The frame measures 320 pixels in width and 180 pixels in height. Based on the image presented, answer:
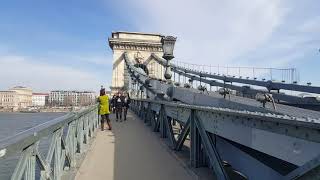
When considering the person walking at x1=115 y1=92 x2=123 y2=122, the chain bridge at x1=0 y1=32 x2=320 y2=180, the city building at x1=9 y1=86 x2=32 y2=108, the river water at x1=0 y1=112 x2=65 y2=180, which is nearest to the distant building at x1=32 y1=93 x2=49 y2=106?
the city building at x1=9 y1=86 x2=32 y2=108

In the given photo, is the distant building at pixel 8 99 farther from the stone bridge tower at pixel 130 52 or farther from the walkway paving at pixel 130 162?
the walkway paving at pixel 130 162

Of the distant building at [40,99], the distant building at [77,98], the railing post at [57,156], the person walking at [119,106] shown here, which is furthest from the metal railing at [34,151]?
the distant building at [40,99]

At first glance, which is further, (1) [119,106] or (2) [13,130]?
(2) [13,130]

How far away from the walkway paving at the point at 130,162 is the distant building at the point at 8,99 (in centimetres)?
9892

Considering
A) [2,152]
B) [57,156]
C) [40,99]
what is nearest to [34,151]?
[2,152]

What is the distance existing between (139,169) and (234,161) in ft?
7.63

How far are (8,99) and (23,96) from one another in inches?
188

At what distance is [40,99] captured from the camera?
393 feet

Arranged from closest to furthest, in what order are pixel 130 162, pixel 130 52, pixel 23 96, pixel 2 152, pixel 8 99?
1. pixel 2 152
2. pixel 130 162
3. pixel 130 52
4. pixel 8 99
5. pixel 23 96

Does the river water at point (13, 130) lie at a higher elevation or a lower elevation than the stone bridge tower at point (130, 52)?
lower

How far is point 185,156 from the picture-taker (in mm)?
8391

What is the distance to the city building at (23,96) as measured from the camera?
107 metres

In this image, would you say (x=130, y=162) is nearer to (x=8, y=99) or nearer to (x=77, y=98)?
(x=77, y=98)

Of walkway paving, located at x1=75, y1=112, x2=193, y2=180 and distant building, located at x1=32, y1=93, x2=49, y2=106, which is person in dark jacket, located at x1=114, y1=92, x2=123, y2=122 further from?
distant building, located at x1=32, y1=93, x2=49, y2=106
